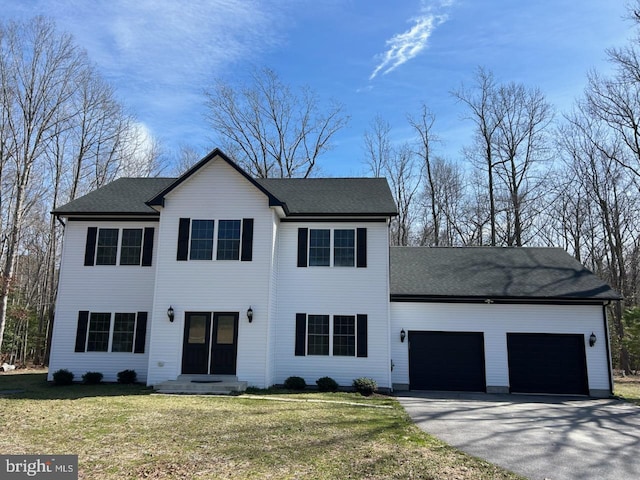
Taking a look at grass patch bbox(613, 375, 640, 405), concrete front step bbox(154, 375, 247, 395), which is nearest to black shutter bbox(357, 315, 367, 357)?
concrete front step bbox(154, 375, 247, 395)

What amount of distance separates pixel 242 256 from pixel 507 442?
30.7 feet

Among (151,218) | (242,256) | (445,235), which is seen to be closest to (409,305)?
(242,256)

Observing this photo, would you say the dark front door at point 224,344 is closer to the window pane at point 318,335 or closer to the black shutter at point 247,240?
the black shutter at point 247,240

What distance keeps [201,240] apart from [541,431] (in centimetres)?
1108

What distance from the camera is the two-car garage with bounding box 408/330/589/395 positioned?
1516 cm

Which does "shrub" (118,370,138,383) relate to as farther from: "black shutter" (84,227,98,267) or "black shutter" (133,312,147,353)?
"black shutter" (84,227,98,267)

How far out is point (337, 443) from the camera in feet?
24.7

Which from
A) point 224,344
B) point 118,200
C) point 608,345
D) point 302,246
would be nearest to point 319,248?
point 302,246

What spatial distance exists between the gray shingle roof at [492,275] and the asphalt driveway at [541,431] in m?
3.53

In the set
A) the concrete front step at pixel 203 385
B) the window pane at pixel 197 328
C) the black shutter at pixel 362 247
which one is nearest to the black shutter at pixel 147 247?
the window pane at pixel 197 328

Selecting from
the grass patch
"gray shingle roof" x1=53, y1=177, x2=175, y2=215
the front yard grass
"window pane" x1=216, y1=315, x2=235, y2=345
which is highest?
"gray shingle roof" x1=53, y1=177, x2=175, y2=215

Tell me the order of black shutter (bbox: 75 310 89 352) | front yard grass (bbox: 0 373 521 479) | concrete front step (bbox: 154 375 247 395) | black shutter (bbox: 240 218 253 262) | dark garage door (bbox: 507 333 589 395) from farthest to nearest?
dark garage door (bbox: 507 333 589 395)
black shutter (bbox: 75 310 89 352)
black shutter (bbox: 240 218 253 262)
concrete front step (bbox: 154 375 247 395)
front yard grass (bbox: 0 373 521 479)

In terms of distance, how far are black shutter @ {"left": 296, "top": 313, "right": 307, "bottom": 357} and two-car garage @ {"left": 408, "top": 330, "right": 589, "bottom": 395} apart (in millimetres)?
3851

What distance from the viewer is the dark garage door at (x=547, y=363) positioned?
15.1 metres
